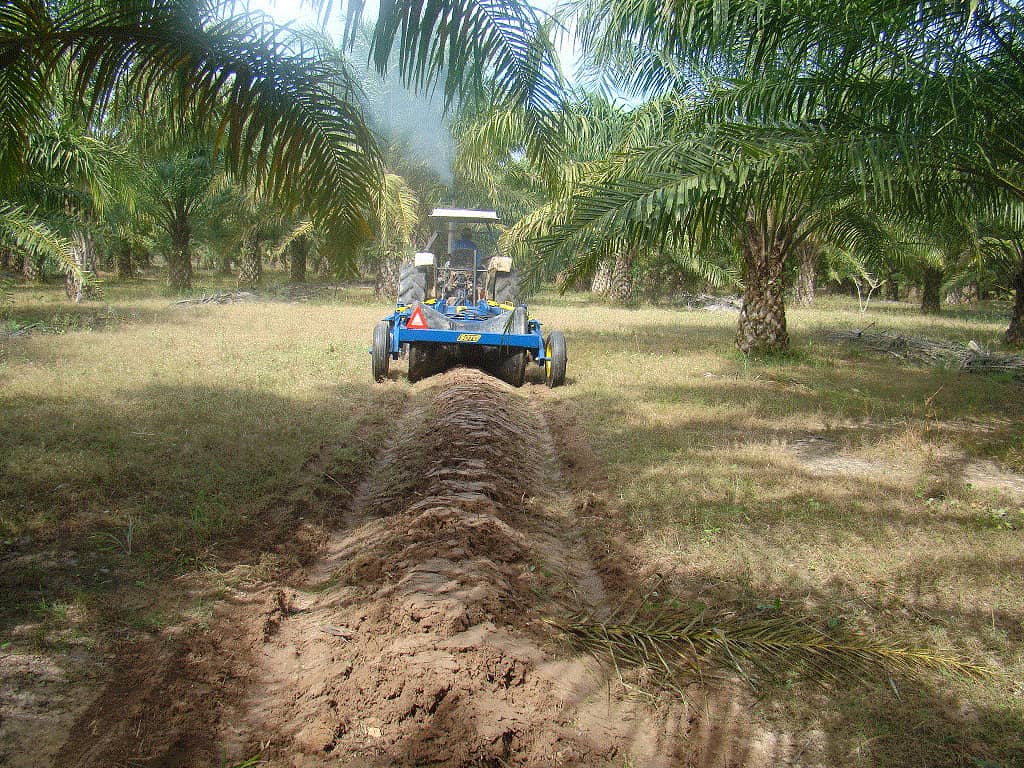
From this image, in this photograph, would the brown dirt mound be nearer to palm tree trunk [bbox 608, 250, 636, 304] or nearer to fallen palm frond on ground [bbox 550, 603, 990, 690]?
fallen palm frond on ground [bbox 550, 603, 990, 690]

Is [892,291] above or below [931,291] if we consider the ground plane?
above

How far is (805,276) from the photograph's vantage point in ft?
94.9

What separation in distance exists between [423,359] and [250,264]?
72.8 ft

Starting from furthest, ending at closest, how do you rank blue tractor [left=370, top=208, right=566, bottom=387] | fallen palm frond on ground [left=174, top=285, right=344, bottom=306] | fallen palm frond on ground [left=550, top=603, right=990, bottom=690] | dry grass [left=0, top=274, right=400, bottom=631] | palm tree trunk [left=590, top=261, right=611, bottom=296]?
1. palm tree trunk [left=590, top=261, right=611, bottom=296]
2. fallen palm frond on ground [left=174, top=285, right=344, bottom=306]
3. blue tractor [left=370, top=208, right=566, bottom=387]
4. dry grass [left=0, top=274, right=400, bottom=631]
5. fallen palm frond on ground [left=550, top=603, right=990, bottom=690]

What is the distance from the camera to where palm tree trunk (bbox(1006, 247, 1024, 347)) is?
15.7m

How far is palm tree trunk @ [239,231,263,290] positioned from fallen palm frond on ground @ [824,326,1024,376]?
2094cm

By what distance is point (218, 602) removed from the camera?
11.7 ft

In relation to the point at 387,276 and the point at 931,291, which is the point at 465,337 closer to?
the point at 387,276

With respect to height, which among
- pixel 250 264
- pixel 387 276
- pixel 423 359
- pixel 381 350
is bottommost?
pixel 423 359

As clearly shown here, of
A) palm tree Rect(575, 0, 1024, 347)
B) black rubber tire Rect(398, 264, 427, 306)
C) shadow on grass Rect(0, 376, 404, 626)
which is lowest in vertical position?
shadow on grass Rect(0, 376, 404, 626)

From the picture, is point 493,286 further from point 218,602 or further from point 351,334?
point 218,602

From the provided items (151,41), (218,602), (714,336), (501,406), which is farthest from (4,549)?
(714,336)

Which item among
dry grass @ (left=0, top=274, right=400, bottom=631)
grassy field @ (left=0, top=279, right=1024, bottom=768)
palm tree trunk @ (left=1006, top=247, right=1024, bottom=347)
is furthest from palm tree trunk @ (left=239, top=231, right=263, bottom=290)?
palm tree trunk @ (left=1006, top=247, right=1024, bottom=347)

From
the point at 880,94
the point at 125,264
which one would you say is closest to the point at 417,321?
the point at 880,94
